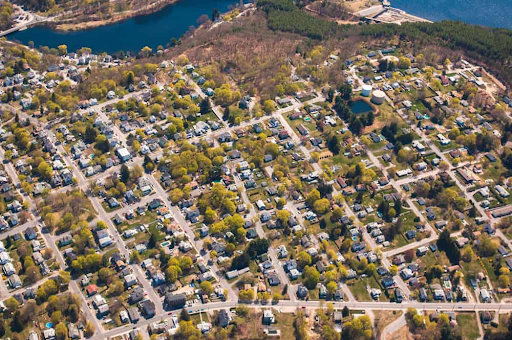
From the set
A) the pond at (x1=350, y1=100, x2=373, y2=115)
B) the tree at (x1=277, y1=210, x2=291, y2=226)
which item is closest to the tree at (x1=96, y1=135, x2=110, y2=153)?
the tree at (x1=277, y1=210, x2=291, y2=226)

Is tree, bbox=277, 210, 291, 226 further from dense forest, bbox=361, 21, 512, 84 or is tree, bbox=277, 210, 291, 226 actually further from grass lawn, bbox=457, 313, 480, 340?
dense forest, bbox=361, 21, 512, 84

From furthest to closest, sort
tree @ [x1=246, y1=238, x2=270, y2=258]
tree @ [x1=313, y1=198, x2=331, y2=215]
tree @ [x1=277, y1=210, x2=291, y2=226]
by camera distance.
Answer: tree @ [x1=313, y1=198, x2=331, y2=215], tree @ [x1=277, y1=210, x2=291, y2=226], tree @ [x1=246, y1=238, x2=270, y2=258]

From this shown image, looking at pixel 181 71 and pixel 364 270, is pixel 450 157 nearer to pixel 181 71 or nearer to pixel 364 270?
pixel 364 270

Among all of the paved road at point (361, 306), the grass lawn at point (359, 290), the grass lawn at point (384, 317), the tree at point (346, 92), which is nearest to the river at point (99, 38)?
the tree at point (346, 92)

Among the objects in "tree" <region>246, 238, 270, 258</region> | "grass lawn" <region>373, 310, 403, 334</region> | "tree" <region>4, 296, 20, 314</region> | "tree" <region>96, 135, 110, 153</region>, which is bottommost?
"grass lawn" <region>373, 310, 403, 334</region>

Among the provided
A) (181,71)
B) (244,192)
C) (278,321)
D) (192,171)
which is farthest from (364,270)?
(181,71)

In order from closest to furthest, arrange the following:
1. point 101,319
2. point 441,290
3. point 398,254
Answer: point 101,319, point 441,290, point 398,254

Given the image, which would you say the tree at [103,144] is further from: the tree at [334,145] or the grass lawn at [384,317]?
Answer: the grass lawn at [384,317]
